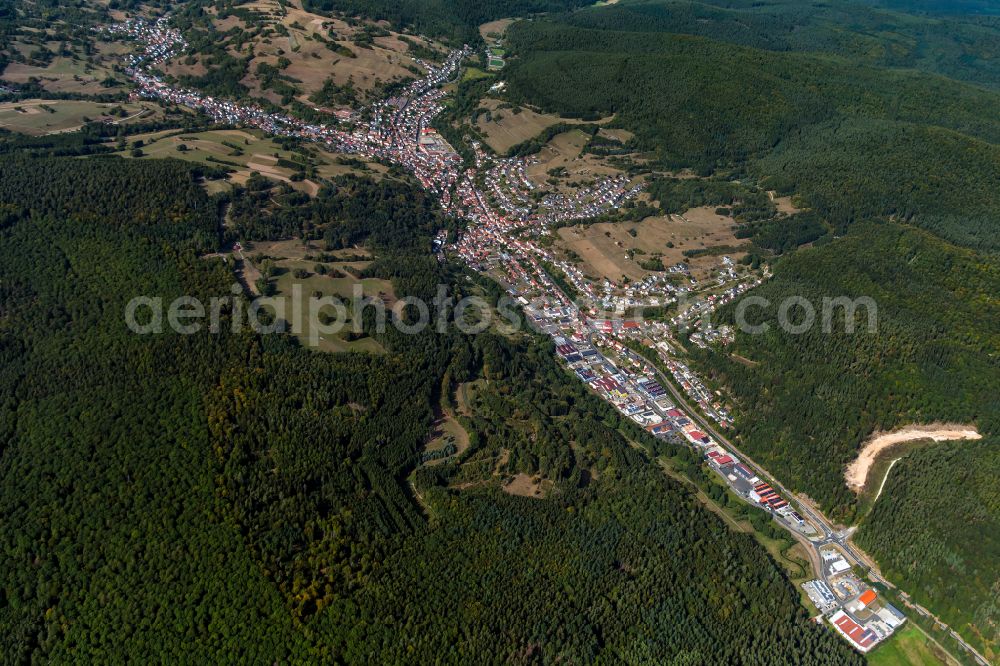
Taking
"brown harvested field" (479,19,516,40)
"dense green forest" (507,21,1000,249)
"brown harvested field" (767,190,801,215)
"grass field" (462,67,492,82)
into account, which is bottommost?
"grass field" (462,67,492,82)

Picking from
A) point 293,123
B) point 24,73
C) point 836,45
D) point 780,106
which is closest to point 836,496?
point 780,106

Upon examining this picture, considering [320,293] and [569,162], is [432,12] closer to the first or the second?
[569,162]

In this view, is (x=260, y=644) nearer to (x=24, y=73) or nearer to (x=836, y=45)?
(x=24, y=73)

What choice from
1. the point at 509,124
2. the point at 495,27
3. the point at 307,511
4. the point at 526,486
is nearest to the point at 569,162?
the point at 509,124

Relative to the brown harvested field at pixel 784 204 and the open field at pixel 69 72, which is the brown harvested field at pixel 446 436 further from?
the open field at pixel 69 72

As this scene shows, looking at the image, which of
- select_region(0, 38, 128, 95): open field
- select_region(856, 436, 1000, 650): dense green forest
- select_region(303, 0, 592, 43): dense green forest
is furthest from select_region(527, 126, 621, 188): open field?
select_region(0, 38, 128, 95): open field

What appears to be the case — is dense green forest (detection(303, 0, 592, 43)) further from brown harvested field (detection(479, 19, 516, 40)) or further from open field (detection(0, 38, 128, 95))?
open field (detection(0, 38, 128, 95))
